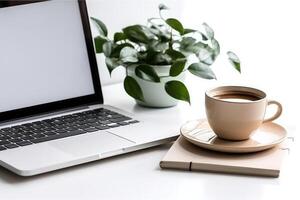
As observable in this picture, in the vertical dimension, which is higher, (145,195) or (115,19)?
(115,19)

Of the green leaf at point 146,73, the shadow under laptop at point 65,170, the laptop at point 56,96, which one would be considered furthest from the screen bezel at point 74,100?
the shadow under laptop at point 65,170

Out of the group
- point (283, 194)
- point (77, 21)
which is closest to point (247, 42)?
point (77, 21)

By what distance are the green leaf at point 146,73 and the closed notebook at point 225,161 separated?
0.23 metres

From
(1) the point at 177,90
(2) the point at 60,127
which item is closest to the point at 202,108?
(1) the point at 177,90

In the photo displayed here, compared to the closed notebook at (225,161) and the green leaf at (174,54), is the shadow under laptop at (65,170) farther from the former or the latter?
the green leaf at (174,54)

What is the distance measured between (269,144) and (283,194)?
125 mm

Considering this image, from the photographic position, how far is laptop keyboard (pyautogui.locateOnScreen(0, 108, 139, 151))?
Result: 107 cm

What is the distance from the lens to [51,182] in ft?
3.13

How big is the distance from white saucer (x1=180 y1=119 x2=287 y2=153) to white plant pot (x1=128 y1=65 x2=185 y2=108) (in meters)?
0.15

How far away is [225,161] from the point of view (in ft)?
3.24

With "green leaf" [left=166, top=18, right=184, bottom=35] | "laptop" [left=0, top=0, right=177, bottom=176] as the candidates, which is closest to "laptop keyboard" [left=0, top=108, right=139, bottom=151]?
"laptop" [left=0, top=0, right=177, bottom=176]

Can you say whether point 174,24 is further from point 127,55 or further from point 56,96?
point 56,96

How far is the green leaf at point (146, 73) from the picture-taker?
4.05 feet

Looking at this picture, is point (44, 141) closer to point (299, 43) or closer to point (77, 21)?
point (77, 21)
